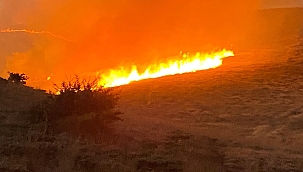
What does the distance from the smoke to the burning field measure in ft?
0.30

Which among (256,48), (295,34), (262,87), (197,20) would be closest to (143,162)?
(262,87)

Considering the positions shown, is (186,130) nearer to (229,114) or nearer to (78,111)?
(78,111)

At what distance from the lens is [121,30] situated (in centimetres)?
4009

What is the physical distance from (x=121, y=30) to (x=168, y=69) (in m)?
15.0

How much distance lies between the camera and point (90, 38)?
39.6 m

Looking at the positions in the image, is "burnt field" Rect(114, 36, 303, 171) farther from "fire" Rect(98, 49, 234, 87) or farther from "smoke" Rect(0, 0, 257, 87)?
"smoke" Rect(0, 0, 257, 87)

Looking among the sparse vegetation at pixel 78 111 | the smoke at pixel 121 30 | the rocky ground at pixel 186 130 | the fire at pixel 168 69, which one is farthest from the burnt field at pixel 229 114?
the smoke at pixel 121 30

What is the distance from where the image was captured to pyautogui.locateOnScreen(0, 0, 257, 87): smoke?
38469 millimetres

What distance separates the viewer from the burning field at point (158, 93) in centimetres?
909

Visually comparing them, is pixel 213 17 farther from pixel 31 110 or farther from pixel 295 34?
pixel 31 110

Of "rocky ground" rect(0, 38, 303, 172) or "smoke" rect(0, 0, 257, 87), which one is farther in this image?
"smoke" rect(0, 0, 257, 87)

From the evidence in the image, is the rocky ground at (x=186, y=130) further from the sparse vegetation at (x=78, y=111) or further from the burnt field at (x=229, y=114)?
the sparse vegetation at (x=78, y=111)

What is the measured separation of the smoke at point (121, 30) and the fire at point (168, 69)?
28.8 ft

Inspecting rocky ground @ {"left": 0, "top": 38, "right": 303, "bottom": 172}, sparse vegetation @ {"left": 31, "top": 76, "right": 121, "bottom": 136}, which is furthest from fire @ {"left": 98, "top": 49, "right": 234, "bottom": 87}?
sparse vegetation @ {"left": 31, "top": 76, "right": 121, "bottom": 136}
